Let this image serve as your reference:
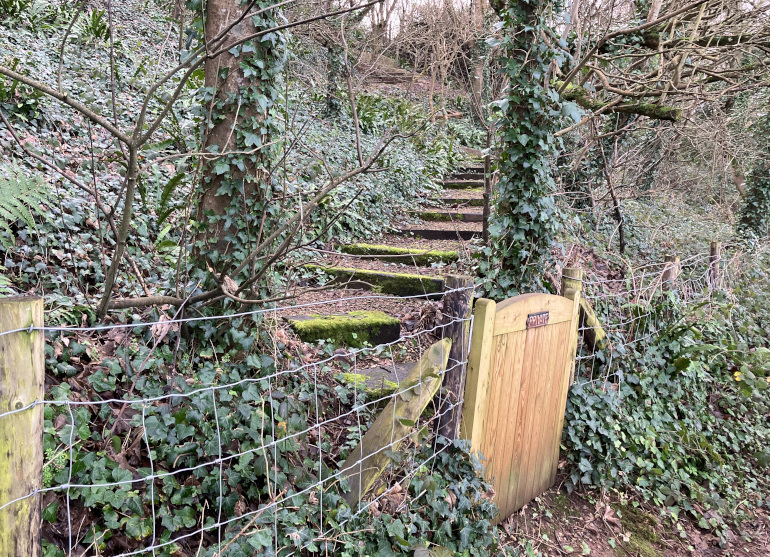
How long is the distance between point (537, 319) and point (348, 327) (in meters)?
1.51

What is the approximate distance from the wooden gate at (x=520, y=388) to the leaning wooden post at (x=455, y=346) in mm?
61

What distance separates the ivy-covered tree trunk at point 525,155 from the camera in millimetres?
4113

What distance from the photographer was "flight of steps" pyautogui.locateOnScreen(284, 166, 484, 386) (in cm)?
400

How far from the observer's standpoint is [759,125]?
31.9 ft

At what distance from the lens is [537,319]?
326cm

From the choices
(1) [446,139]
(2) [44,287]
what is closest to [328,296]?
(2) [44,287]

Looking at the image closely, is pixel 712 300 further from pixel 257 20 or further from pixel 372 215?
pixel 257 20

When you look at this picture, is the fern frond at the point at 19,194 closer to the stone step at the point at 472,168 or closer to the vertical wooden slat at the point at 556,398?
the vertical wooden slat at the point at 556,398

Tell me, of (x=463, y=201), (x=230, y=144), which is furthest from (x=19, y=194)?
(x=463, y=201)

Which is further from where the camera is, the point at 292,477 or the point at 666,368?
the point at 666,368

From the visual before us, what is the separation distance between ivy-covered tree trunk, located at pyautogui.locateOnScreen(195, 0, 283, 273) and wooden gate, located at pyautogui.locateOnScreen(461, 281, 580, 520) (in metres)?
1.57

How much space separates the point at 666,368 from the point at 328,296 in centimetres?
333

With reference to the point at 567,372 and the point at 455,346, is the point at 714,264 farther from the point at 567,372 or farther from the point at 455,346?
the point at 455,346

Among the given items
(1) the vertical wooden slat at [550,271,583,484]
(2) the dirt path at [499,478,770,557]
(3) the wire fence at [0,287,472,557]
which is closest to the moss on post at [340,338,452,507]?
(3) the wire fence at [0,287,472,557]
